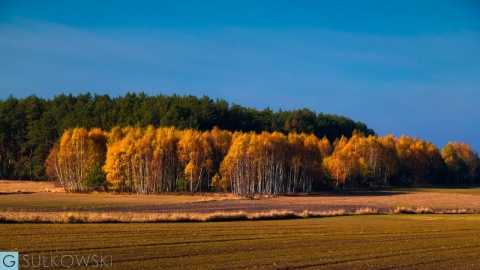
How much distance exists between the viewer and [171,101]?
14200 centimetres

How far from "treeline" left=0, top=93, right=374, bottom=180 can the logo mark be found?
101133 millimetres

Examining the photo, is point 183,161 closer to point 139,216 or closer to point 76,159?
point 76,159

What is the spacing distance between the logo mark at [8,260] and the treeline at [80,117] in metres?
101

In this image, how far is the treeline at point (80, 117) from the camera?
12912cm

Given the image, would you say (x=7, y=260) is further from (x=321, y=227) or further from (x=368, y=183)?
(x=368, y=183)

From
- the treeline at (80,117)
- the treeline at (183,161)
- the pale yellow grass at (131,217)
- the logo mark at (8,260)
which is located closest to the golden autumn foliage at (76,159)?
the treeline at (183,161)

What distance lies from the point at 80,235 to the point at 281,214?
25.5 meters

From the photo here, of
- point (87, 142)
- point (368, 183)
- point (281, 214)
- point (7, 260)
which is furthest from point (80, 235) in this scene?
point (368, 183)

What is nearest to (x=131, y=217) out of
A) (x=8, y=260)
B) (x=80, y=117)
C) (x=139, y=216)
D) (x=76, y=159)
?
(x=139, y=216)

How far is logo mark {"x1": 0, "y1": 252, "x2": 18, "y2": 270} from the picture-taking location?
18.6 meters

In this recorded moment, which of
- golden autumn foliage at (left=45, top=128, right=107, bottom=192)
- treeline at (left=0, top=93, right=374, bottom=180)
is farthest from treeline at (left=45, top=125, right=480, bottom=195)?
treeline at (left=0, top=93, right=374, bottom=180)

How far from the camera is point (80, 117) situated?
132m

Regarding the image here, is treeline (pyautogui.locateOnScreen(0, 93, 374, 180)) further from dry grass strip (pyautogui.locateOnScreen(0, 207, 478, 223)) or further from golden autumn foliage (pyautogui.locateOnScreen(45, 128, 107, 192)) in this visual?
dry grass strip (pyautogui.locateOnScreen(0, 207, 478, 223))

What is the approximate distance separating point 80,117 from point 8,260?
117509 millimetres
